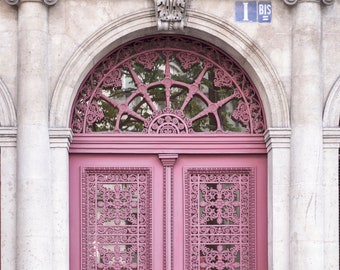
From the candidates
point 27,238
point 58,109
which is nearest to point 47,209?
point 27,238

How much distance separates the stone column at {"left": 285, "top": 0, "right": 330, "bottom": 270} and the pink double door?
0.70 meters

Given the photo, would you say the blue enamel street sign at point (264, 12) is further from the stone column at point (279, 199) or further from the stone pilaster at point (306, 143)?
the stone column at point (279, 199)

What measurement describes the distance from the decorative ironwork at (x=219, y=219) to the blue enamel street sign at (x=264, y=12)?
1.88 meters

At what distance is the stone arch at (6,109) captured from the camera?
13.0 meters

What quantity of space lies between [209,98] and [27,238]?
2908 mm

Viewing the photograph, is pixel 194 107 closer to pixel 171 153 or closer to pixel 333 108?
pixel 171 153

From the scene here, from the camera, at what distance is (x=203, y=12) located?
13.3 m

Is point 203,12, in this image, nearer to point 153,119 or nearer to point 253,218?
point 153,119

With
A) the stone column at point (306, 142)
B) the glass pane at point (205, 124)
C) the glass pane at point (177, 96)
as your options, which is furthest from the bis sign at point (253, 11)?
the glass pane at point (205, 124)

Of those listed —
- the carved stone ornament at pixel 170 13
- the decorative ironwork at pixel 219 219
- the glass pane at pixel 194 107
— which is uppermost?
the carved stone ornament at pixel 170 13

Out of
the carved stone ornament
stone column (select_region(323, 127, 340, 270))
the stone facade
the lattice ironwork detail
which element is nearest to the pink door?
the lattice ironwork detail

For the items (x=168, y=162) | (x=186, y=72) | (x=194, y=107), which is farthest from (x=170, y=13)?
(x=168, y=162)

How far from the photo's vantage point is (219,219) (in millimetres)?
13539

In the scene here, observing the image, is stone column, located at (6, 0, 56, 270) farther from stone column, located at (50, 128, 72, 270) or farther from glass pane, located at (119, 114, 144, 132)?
glass pane, located at (119, 114, 144, 132)
